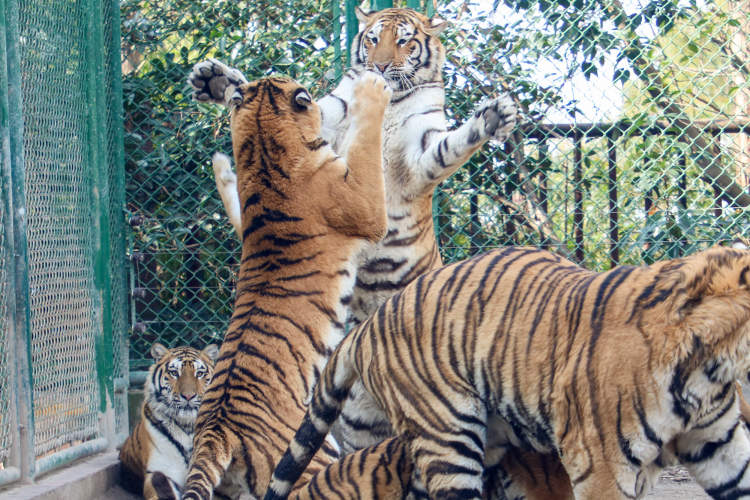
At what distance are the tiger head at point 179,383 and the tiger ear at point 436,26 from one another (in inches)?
88.6

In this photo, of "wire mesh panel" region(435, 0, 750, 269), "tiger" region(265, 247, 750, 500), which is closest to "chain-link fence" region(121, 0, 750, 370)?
"wire mesh panel" region(435, 0, 750, 269)

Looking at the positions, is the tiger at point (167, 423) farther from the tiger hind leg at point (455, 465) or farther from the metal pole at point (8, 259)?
the tiger hind leg at point (455, 465)

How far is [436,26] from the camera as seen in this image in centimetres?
525

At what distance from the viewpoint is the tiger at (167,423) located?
4738mm

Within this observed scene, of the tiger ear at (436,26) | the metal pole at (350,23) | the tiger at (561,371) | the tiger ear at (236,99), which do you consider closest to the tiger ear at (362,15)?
the metal pole at (350,23)

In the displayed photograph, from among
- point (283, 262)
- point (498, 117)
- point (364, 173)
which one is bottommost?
point (283, 262)

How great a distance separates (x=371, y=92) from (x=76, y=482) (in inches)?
93.7

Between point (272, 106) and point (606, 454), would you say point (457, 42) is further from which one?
point (606, 454)

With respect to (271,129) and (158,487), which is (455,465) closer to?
(158,487)

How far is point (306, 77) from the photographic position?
5.78 metres

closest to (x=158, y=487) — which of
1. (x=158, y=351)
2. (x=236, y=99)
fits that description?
(x=158, y=351)

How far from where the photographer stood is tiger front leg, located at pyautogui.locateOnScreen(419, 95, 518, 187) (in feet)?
15.3

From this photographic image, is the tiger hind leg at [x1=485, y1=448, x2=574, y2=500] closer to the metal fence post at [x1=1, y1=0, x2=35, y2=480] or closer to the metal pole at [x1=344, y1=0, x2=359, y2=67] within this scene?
the metal fence post at [x1=1, y1=0, x2=35, y2=480]

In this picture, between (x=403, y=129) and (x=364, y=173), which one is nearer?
(x=364, y=173)
